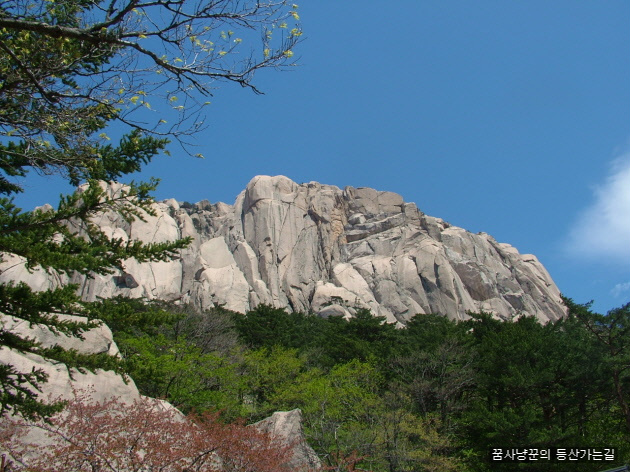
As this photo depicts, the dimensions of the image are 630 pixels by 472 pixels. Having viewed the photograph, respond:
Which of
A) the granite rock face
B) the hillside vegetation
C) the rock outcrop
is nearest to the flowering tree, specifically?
the rock outcrop

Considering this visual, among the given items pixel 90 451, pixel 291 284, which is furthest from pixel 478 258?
pixel 90 451

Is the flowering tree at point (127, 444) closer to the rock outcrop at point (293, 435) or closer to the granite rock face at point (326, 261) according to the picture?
the rock outcrop at point (293, 435)

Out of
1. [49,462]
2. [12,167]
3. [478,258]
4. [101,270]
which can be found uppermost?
[478,258]

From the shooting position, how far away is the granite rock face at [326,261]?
5591 centimetres

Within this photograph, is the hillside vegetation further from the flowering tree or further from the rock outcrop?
the flowering tree

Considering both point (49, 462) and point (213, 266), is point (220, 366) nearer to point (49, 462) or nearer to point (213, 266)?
point (49, 462)

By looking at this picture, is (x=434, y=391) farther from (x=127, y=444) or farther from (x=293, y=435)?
(x=127, y=444)

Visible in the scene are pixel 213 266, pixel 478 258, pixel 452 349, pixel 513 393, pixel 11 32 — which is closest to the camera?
pixel 11 32

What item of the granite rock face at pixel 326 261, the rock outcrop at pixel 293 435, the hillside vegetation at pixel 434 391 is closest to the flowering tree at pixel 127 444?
the rock outcrop at pixel 293 435

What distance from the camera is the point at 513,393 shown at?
20.9 meters

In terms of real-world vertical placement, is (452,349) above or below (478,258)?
below

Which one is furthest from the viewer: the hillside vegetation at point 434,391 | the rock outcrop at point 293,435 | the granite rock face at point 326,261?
the granite rock face at point 326,261

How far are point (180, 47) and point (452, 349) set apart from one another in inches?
861

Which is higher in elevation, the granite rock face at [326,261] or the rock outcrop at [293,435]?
the granite rock face at [326,261]
